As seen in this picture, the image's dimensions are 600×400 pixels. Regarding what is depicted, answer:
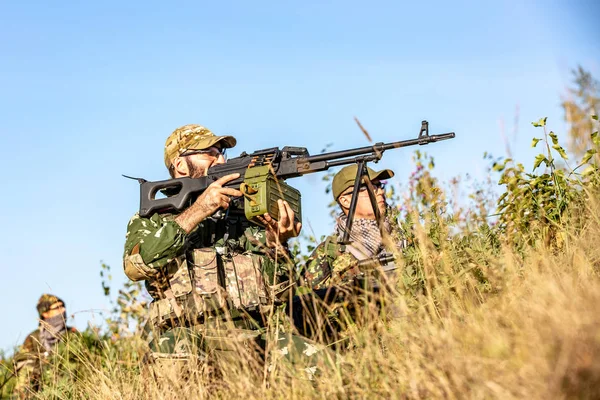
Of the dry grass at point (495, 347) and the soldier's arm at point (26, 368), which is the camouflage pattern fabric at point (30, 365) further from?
the dry grass at point (495, 347)

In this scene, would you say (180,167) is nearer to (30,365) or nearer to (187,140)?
(187,140)

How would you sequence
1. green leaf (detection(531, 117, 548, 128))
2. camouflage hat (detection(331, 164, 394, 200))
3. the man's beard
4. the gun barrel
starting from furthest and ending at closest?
camouflage hat (detection(331, 164, 394, 200)) < the man's beard < the gun barrel < green leaf (detection(531, 117, 548, 128))

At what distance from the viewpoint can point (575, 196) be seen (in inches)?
173

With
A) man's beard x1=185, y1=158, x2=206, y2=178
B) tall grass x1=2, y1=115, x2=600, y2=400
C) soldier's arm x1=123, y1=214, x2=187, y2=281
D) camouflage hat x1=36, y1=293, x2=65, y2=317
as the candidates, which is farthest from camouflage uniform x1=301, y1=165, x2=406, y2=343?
camouflage hat x1=36, y1=293, x2=65, y2=317

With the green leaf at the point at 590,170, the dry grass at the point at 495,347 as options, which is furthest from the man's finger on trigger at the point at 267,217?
the green leaf at the point at 590,170

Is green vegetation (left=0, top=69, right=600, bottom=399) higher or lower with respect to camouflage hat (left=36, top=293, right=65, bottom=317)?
lower

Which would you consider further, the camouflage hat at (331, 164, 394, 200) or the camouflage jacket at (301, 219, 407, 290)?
the camouflage hat at (331, 164, 394, 200)

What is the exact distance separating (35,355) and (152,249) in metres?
2.70

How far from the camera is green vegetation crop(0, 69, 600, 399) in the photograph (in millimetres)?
2418

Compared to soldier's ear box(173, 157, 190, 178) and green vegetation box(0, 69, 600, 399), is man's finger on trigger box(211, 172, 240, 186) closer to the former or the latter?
soldier's ear box(173, 157, 190, 178)

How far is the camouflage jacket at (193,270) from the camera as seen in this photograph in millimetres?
4672

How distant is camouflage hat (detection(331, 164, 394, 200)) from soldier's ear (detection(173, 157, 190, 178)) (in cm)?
139

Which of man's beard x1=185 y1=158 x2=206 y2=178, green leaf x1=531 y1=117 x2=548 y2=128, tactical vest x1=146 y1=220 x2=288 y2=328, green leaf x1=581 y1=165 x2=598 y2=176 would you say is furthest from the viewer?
man's beard x1=185 y1=158 x2=206 y2=178

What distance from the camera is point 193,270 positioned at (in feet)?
16.0
